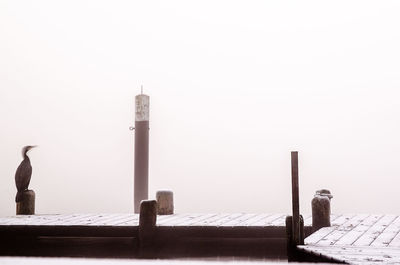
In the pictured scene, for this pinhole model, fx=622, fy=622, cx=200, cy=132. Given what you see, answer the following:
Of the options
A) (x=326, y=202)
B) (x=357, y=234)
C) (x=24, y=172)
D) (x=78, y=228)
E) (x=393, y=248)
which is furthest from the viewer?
(x=24, y=172)

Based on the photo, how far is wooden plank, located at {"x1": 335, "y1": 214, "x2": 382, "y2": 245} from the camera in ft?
28.8

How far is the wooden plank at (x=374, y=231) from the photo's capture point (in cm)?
866

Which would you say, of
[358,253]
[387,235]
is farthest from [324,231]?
[358,253]

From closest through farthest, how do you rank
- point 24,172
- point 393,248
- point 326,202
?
point 393,248 → point 326,202 → point 24,172

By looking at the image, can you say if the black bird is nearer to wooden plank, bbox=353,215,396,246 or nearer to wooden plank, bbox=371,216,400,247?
wooden plank, bbox=353,215,396,246

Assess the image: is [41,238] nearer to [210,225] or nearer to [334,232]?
[210,225]

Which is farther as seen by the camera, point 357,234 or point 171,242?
point 171,242

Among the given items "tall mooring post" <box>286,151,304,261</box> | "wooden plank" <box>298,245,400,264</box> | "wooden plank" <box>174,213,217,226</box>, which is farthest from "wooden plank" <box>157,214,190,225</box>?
"wooden plank" <box>298,245,400,264</box>

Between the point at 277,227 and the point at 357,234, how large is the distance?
5.08 ft

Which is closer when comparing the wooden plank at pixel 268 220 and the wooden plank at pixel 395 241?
the wooden plank at pixel 395 241

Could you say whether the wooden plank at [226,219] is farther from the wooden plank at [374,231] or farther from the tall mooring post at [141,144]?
the tall mooring post at [141,144]

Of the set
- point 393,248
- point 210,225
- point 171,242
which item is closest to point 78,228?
point 171,242

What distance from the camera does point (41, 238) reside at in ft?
38.2

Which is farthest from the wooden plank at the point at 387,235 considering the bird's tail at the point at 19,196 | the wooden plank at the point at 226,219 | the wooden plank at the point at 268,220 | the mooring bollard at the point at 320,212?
the bird's tail at the point at 19,196
